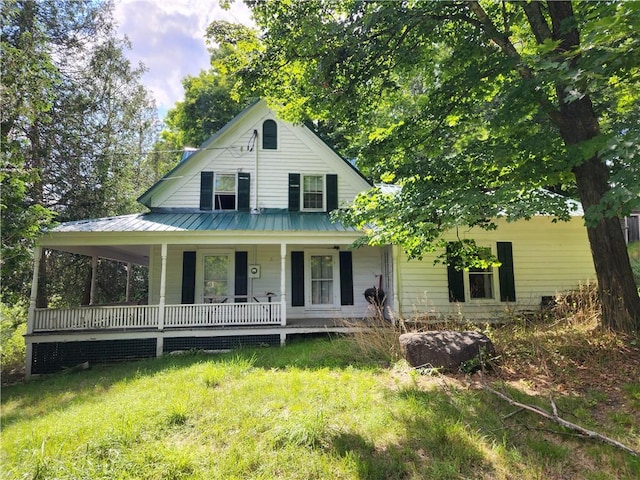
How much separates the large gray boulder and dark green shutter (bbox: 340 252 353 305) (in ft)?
17.7

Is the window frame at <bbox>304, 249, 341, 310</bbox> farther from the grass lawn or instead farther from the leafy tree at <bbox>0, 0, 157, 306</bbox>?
the leafy tree at <bbox>0, 0, 157, 306</bbox>

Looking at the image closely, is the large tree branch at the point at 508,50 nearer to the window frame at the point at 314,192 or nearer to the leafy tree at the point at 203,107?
the window frame at the point at 314,192

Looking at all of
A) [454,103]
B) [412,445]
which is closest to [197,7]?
[454,103]

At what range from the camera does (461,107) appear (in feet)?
23.4

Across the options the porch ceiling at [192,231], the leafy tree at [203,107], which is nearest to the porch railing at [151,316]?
the porch ceiling at [192,231]

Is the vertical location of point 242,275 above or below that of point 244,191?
below

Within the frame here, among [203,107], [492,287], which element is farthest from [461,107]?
[203,107]

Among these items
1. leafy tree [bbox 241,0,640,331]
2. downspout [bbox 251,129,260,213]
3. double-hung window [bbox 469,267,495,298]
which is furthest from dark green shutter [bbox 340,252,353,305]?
leafy tree [bbox 241,0,640,331]

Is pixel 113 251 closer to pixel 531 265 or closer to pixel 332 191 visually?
pixel 332 191

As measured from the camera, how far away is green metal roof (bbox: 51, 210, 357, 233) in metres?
9.37

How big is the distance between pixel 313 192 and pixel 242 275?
3.79m

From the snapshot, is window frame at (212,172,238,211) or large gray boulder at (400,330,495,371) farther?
window frame at (212,172,238,211)

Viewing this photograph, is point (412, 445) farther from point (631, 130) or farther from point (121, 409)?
point (631, 130)

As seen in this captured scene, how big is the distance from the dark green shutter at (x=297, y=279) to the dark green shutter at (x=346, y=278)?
133 centimetres
